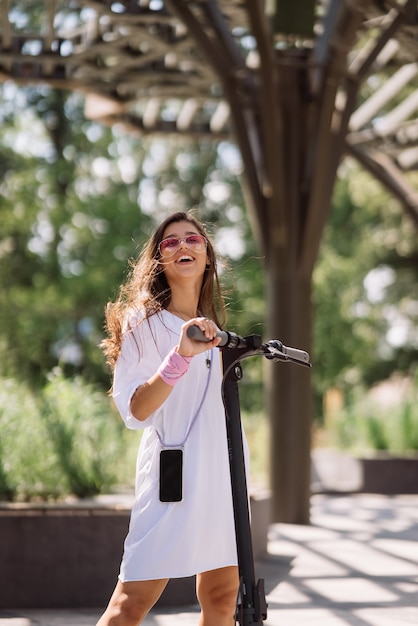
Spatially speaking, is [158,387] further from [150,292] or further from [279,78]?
[279,78]

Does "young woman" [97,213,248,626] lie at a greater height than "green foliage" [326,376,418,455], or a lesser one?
lesser

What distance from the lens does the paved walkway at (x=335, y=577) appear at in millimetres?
5090

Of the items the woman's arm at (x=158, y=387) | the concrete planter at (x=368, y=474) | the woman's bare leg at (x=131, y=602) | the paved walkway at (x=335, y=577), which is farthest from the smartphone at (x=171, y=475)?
the concrete planter at (x=368, y=474)

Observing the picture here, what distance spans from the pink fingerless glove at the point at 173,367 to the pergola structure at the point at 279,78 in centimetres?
517

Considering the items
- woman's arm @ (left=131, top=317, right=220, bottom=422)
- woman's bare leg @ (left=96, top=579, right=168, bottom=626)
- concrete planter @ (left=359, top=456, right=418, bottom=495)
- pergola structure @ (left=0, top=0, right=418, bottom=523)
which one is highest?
pergola structure @ (left=0, top=0, right=418, bottom=523)

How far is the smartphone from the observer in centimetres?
296

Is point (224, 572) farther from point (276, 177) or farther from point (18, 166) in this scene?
point (18, 166)

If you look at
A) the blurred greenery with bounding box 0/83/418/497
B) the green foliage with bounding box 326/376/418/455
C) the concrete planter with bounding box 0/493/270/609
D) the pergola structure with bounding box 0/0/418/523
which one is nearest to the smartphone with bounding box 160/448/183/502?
the concrete planter with bounding box 0/493/270/609

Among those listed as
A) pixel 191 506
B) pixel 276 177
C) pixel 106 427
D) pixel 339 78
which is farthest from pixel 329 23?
pixel 191 506

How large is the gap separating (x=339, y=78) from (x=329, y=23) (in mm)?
451

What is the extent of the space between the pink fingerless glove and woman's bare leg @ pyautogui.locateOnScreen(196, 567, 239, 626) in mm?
570

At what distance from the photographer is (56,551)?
217 inches

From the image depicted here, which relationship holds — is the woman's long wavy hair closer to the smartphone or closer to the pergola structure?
the smartphone

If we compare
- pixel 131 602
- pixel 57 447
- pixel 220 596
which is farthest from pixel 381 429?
pixel 131 602
